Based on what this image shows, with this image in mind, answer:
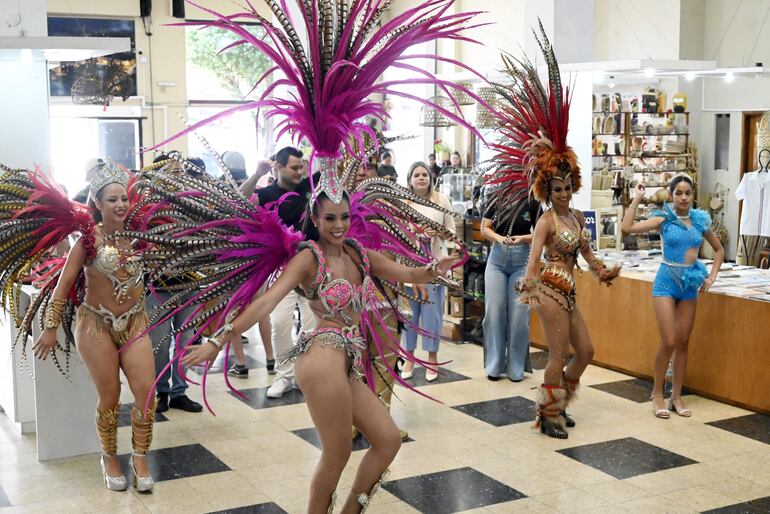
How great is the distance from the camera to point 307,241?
3777 mm

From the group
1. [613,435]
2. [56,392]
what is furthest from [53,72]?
[613,435]

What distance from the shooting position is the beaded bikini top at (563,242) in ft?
18.4

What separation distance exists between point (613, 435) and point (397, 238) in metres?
2.38

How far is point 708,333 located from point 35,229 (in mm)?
4375

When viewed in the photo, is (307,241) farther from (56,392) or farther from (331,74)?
(56,392)

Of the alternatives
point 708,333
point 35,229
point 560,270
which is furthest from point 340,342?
point 708,333

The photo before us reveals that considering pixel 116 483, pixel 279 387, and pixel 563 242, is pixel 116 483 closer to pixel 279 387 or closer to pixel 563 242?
pixel 279 387

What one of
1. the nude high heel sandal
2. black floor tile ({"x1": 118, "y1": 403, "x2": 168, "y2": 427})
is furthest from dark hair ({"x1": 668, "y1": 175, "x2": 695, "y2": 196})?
black floor tile ({"x1": 118, "y1": 403, "x2": 168, "y2": 427})

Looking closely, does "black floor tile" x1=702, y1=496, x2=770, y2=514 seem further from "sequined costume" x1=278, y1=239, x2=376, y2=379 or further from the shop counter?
"sequined costume" x1=278, y1=239, x2=376, y2=379

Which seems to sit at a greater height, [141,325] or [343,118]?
[343,118]

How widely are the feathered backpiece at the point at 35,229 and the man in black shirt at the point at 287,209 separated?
1038mm

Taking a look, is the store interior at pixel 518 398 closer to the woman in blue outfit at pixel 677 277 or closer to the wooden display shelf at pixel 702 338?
the wooden display shelf at pixel 702 338

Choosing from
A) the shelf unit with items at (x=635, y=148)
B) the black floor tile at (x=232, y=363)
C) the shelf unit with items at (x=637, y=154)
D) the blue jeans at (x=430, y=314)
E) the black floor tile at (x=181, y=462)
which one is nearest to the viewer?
the black floor tile at (x=181, y=462)

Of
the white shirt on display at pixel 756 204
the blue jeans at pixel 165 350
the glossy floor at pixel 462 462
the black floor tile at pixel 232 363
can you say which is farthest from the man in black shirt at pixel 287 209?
the white shirt on display at pixel 756 204
